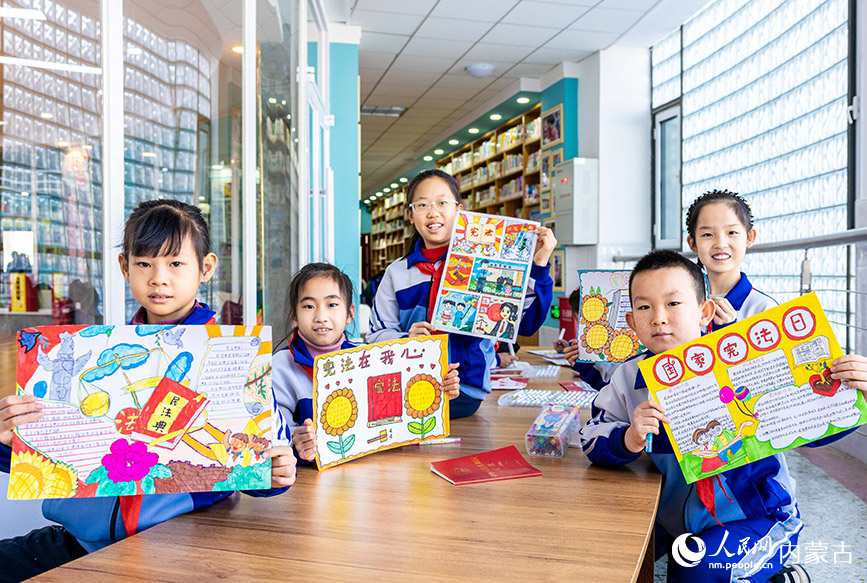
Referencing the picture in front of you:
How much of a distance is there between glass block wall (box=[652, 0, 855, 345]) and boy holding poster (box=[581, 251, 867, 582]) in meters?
2.46

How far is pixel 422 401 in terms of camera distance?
1379 mm

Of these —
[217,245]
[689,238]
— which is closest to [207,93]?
[217,245]

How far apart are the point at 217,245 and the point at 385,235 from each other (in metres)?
14.4

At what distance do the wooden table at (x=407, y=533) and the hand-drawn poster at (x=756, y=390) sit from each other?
137 millimetres

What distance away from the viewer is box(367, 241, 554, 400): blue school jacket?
1.83 m

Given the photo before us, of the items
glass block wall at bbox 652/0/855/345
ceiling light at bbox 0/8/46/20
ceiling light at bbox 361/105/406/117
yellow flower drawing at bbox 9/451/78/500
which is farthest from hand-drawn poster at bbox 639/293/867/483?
ceiling light at bbox 361/105/406/117

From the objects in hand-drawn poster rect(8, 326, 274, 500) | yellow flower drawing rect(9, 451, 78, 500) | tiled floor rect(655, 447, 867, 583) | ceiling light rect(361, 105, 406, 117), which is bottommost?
tiled floor rect(655, 447, 867, 583)

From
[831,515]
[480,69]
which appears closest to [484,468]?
[831,515]

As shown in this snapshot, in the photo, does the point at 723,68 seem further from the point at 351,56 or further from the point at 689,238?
the point at 689,238

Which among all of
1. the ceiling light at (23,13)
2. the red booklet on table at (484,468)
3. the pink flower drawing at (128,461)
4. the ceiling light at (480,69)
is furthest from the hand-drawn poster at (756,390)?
the ceiling light at (480,69)

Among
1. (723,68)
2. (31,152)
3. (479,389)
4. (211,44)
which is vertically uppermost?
(723,68)

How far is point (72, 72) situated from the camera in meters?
1.39

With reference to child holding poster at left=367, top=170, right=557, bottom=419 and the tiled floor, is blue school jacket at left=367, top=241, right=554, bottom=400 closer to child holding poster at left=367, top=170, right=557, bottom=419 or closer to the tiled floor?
child holding poster at left=367, top=170, right=557, bottom=419

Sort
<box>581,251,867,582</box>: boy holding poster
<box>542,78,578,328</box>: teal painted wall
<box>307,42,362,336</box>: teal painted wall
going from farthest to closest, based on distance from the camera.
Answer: <box>542,78,578,328</box>: teal painted wall, <box>307,42,362,336</box>: teal painted wall, <box>581,251,867,582</box>: boy holding poster
